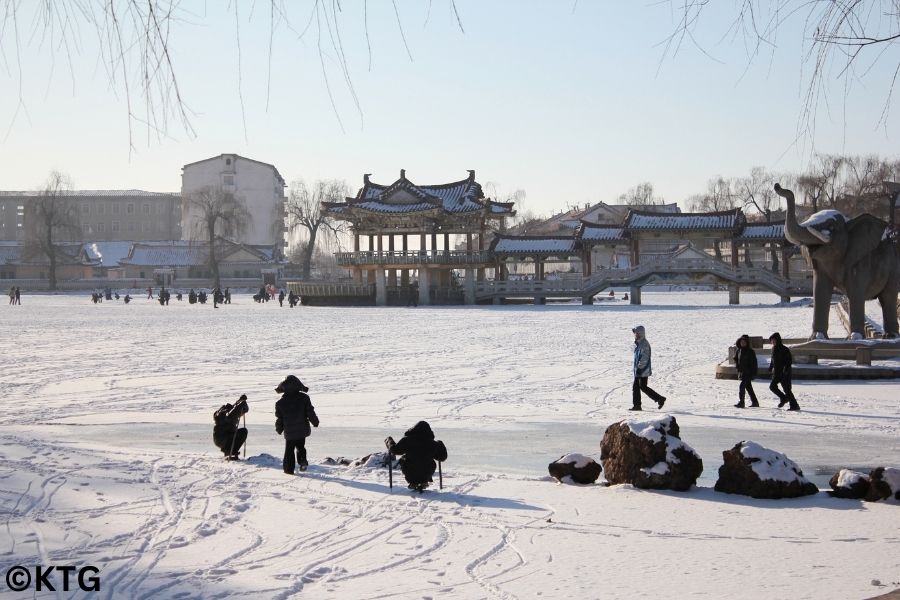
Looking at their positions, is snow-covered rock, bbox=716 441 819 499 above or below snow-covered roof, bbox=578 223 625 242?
below

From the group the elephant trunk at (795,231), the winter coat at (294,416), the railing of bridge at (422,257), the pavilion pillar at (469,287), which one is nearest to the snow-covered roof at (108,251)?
the railing of bridge at (422,257)

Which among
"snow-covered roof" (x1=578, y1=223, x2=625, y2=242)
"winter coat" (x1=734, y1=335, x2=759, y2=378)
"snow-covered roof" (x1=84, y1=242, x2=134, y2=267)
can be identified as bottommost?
"winter coat" (x1=734, y1=335, x2=759, y2=378)

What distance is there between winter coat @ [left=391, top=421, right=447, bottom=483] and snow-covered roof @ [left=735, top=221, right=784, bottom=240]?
46893 mm

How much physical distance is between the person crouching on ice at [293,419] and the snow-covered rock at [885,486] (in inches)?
187

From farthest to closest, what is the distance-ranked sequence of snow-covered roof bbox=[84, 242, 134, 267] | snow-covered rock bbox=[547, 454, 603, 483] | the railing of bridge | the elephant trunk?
snow-covered roof bbox=[84, 242, 134, 267], the railing of bridge, the elephant trunk, snow-covered rock bbox=[547, 454, 603, 483]

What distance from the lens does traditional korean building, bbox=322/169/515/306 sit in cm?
5391

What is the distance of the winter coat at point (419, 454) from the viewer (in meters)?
8.12

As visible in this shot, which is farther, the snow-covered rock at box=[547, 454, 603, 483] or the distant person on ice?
the distant person on ice

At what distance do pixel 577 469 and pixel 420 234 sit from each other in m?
47.7

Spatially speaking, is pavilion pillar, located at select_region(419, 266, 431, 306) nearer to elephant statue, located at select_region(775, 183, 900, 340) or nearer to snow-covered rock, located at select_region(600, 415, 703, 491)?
elephant statue, located at select_region(775, 183, 900, 340)

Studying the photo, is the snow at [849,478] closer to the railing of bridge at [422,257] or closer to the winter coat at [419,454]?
the winter coat at [419,454]

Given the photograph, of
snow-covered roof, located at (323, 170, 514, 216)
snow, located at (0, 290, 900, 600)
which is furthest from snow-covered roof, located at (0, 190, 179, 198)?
snow, located at (0, 290, 900, 600)

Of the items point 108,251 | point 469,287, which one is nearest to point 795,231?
point 469,287

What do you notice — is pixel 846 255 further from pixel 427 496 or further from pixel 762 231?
pixel 762 231
